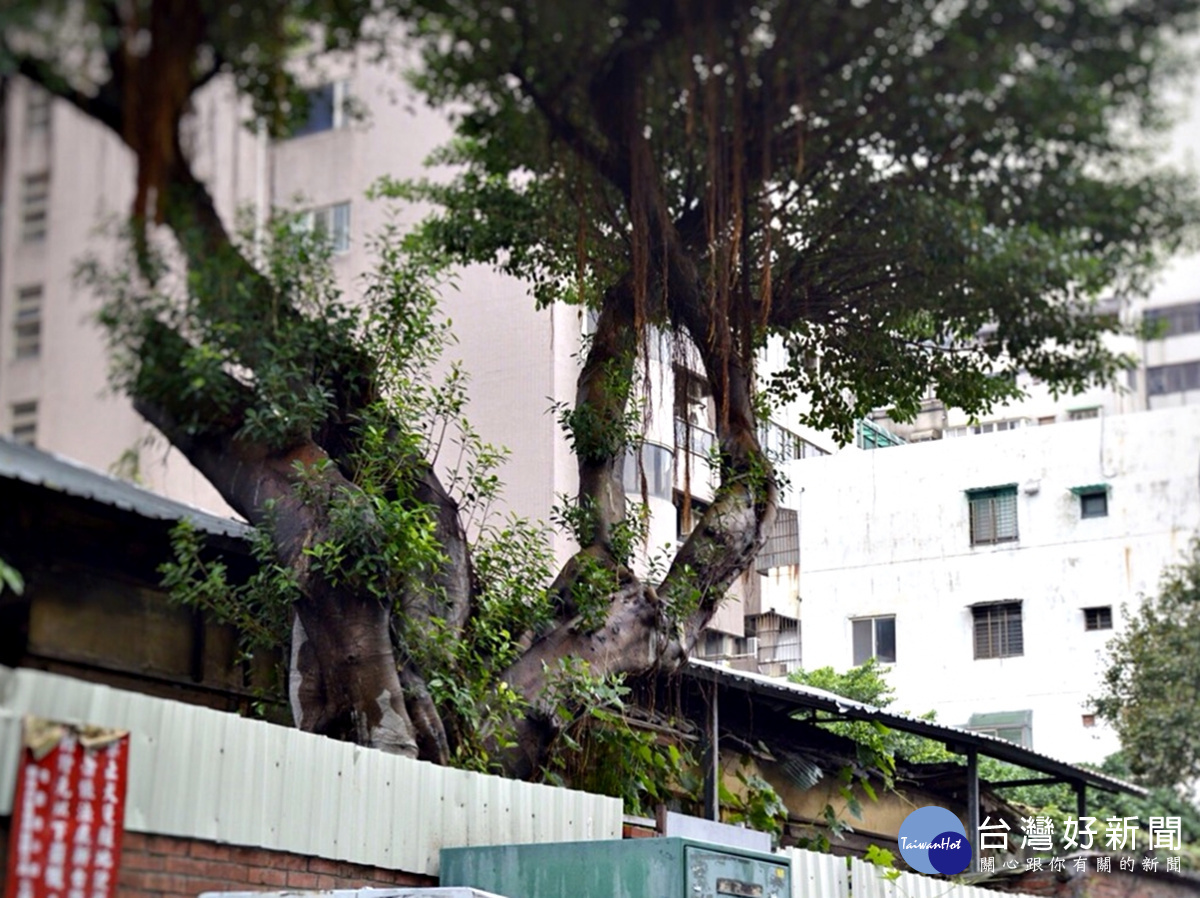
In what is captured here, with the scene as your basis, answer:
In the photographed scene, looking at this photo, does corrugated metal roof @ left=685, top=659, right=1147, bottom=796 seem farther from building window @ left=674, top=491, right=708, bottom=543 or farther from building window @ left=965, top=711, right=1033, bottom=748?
building window @ left=674, top=491, right=708, bottom=543

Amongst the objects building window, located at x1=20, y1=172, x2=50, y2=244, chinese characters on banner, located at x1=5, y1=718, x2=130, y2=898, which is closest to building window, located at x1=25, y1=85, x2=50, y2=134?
building window, located at x1=20, y1=172, x2=50, y2=244

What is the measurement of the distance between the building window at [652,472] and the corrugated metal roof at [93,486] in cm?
219

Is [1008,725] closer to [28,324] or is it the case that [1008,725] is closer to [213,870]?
[213,870]

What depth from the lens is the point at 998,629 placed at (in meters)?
11.0

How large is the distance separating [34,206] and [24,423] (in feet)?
2.20

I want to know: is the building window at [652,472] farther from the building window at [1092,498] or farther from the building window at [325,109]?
the building window at [1092,498]

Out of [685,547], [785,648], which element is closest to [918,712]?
[785,648]

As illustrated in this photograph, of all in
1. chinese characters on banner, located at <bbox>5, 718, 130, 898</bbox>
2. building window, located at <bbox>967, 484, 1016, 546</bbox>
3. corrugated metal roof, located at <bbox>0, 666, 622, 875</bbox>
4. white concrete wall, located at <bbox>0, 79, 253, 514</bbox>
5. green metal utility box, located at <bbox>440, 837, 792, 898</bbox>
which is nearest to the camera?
chinese characters on banner, located at <bbox>5, 718, 130, 898</bbox>

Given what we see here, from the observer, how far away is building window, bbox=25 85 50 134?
198 inches

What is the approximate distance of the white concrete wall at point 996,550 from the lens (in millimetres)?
10664

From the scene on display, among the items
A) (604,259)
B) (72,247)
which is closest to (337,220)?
(604,259)

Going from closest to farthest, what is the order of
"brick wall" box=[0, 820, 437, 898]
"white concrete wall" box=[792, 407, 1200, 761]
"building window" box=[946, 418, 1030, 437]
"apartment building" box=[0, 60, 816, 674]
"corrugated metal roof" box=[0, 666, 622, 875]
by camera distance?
"corrugated metal roof" box=[0, 666, 622, 875]
"brick wall" box=[0, 820, 437, 898]
"apartment building" box=[0, 60, 816, 674]
"building window" box=[946, 418, 1030, 437]
"white concrete wall" box=[792, 407, 1200, 761]

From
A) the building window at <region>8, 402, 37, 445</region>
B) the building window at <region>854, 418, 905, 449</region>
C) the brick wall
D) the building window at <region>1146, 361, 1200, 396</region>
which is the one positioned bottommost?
the brick wall

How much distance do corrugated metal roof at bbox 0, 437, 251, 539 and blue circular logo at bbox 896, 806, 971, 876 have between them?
5.07 metres
